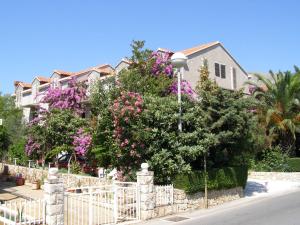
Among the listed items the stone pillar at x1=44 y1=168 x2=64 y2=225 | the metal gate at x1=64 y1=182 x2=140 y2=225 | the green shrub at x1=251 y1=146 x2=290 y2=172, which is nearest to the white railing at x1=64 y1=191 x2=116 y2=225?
the metal gate at x1=64 y1=182 x2=140 y2=225

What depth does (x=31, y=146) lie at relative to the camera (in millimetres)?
27219

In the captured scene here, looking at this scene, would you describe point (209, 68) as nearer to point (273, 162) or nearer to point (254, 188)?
point (273, 162)

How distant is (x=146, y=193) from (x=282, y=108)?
52.5 ft

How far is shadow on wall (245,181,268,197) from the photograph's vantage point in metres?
19.1

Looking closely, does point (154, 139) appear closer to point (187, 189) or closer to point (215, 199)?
point (187, 189)

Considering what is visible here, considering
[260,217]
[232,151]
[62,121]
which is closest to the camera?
[260,217]

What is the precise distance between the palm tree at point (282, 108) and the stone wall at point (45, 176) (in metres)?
12.3

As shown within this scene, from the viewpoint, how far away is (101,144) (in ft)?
60.1

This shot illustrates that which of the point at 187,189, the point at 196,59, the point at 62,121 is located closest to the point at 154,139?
the point at 187,189

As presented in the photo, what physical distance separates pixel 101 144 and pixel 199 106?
5056 mm

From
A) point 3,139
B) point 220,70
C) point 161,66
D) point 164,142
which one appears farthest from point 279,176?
point 3,139

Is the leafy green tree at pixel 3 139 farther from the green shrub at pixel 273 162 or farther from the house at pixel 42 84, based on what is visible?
the green shrub at pixel 273 162

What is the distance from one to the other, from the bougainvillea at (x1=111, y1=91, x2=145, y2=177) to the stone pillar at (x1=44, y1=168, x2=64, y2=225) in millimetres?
4058

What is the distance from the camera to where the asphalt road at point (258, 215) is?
40.3 ft
